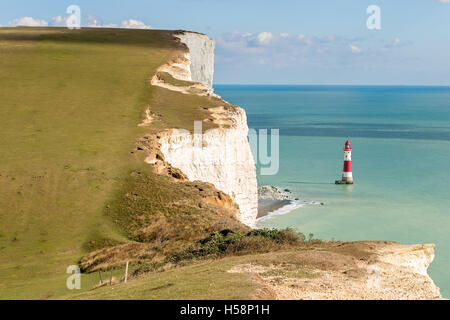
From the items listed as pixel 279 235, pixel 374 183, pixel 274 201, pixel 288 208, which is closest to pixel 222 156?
pixel 288 208

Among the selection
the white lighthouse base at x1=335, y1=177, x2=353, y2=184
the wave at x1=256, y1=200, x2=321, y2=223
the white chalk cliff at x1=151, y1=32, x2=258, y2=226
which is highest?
the white chalk cliff at x1=151, y1=32, x2=258, y2=226

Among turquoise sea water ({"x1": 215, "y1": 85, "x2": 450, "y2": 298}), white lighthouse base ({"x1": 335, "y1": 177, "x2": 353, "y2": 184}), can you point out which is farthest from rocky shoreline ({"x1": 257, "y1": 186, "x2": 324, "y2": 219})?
white lighthouse base ({"x1": 335, "y1": 177, "x2": 353, "y2": 184})

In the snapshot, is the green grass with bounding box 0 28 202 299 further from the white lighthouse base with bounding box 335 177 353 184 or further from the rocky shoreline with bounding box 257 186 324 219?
the white lighthouse base with bounding box 335 177 353 184

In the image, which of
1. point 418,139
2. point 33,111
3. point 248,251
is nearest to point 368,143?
point 418,139

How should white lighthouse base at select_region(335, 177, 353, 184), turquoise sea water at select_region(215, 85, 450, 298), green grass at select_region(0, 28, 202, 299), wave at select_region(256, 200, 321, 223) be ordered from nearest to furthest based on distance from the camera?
green grass at select_region(0, 28, 202, 299), turquoise sea water at select_region(215, 85, 450, 298), wave at select_region(256, 200, 321, 223), white lighthouse base at select_region(335, 177, 353, 184)

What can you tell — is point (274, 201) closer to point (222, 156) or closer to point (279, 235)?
point (222, 156)

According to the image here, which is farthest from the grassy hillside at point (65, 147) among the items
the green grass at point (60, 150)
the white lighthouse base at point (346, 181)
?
the white lighthouse base at point (346, 181)

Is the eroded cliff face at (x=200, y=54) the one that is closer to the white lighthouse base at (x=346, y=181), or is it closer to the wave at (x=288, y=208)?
the white lighthouse base at (x=346, y=181)

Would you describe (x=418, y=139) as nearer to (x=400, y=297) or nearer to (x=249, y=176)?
(x=249, y=176)

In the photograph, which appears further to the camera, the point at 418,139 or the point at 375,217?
the point at 418,139
